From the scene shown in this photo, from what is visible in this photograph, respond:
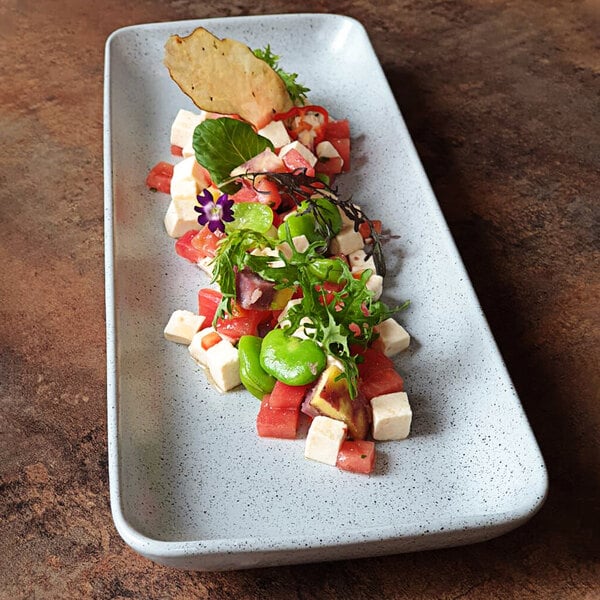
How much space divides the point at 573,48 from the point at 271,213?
2254 millimetres

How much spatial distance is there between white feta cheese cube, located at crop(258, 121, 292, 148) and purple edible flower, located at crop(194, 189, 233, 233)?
436 millimetres

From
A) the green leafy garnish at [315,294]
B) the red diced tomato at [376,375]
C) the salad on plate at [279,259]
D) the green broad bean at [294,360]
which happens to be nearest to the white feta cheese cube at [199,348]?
the salad on plate at [279,259]

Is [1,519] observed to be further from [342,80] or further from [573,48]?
[573,48]

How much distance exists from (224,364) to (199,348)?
0.16 m

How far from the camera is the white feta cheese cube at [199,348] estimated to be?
9.07 feet

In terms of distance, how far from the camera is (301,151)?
3.27 m

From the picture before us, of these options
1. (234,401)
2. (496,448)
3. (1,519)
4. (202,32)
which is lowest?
(1,519)

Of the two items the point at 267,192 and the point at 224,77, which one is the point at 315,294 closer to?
the point at 267,192

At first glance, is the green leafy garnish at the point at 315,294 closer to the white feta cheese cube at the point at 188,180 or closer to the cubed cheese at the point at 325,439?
the cubed cheese at the point at 325,439

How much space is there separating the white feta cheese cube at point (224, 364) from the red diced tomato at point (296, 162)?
813 millimetres

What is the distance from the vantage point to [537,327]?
121 inches

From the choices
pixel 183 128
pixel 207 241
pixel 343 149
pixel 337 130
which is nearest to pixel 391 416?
pixel 207 241

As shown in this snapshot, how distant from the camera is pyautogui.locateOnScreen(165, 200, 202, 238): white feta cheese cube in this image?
3.17m

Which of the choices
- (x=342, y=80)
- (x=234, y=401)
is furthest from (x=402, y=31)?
(x=234, y=401)
